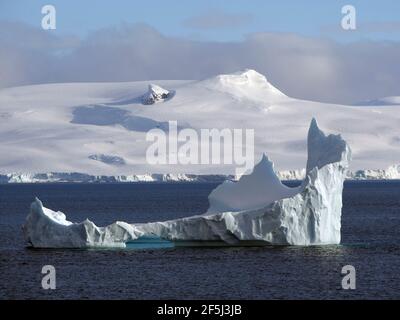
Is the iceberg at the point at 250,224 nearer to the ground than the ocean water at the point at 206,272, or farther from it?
farther from it

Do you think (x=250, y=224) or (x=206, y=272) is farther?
(x=250, y=224)

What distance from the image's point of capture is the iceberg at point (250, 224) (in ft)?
162

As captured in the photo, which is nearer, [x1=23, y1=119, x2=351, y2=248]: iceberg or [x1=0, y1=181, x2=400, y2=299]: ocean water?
[x1=0, y1=181, x2=400, y2=299]: ocean water

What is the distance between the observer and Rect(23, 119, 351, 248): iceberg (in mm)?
49312

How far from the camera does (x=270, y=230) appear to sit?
49.9 m

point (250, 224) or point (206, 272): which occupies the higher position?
point (250, 224)

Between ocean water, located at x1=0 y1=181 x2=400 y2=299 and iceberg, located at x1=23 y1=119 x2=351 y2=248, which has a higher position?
iceberg, located at x1=23 y1=119 x2=351 y2=248

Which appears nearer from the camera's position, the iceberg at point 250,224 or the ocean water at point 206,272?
the ocean water at point 206,272

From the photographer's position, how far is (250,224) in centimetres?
4956
